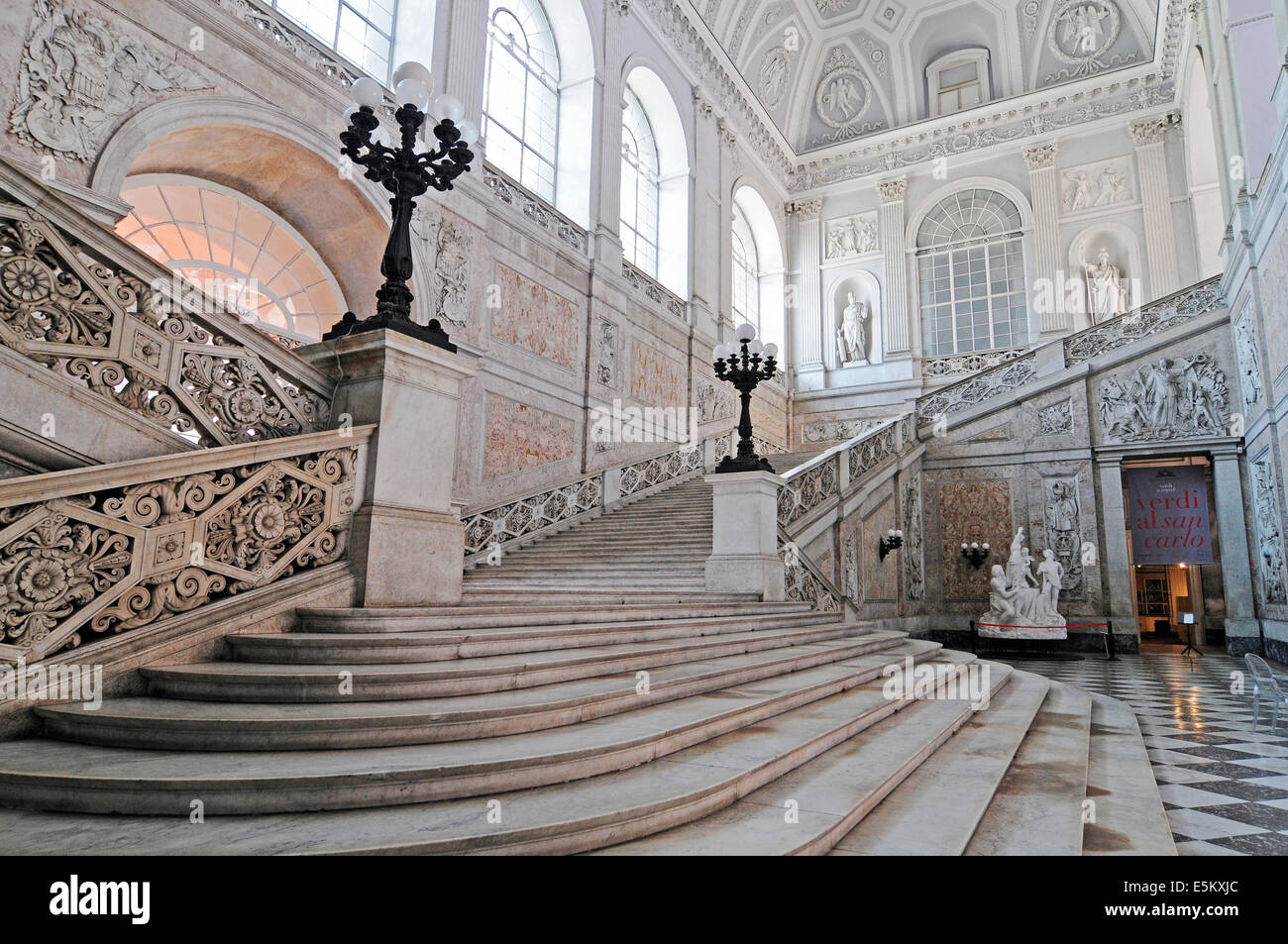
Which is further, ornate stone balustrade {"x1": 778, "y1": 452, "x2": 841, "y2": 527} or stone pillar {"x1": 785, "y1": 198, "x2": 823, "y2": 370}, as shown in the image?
stone pillar {"x1": 785, "y1": 198, "x2": 823, "y2": 370}

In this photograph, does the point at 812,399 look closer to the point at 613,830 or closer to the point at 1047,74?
the point at 1047,74

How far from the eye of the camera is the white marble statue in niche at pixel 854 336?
21.2m

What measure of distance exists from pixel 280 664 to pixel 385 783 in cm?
128

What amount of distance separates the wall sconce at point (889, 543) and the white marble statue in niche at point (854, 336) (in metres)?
9.32

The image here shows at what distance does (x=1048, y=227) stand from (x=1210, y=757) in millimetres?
17697

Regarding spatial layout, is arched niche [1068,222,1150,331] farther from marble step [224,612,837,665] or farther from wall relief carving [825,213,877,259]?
marble step [224,612,837,665]

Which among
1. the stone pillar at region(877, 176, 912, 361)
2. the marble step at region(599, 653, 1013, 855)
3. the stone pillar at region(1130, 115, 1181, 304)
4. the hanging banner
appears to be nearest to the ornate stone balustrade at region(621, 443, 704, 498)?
the stone pillar at region(877, 176, 912, 361)

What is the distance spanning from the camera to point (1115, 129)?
18.8m

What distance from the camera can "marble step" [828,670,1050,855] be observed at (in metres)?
2.55

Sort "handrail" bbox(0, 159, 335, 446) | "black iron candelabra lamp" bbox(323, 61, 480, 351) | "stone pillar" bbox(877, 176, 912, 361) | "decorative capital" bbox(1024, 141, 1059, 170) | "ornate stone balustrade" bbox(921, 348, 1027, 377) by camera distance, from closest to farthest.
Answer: "handrail" bbox(0, 159, 335, 446), "black iron candelabra lamp" bbox(323, 61, 480, 351), "ornate stone balustrade" bbox(921, 348, 1027, 377), "decorative capital" bbox(1024, 141, 1059, 170), "stone pillar" bbox(877, 176, 912, 361)

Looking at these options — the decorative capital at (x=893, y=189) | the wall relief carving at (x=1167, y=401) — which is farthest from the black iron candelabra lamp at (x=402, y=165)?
the decorative capital at (x=893, y=189)

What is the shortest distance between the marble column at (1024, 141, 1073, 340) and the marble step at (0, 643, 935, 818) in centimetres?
1871
